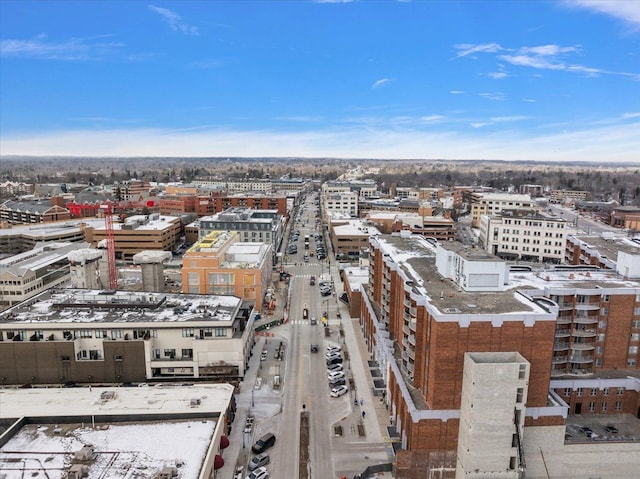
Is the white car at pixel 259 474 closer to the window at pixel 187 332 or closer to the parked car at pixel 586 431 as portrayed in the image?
the window at pixel 187 332

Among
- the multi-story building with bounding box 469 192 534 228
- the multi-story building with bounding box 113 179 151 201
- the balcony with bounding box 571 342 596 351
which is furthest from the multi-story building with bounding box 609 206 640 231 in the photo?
the multi-story building with bounding box 113 179 151 201

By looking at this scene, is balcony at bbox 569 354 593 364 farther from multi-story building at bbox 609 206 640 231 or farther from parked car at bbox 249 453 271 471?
multi-story building at bbox 609 206 640 231

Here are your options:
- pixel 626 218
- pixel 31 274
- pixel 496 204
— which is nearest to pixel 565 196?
pixel 626 218

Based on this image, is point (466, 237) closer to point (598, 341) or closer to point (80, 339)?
point (598, 341)

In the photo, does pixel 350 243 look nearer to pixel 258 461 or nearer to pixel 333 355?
pixel 333 355

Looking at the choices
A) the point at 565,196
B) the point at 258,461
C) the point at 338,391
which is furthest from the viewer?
the point at 565,196
